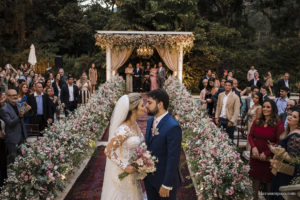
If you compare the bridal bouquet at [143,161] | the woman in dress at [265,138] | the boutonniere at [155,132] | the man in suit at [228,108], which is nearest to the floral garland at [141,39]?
the man in suit at [228,108]

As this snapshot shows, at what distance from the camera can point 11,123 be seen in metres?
4.81

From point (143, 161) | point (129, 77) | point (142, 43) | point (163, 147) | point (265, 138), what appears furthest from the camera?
point (129, 77)

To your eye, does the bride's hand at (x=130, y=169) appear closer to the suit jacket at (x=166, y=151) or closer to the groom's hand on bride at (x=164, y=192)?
the suit jacket at (x=166, y=151)

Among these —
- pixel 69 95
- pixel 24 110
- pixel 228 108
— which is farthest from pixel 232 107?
pixel 69 95

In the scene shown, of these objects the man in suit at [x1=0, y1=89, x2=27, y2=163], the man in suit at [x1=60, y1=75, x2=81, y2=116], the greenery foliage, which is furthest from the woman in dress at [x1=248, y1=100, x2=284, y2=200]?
the greenery foliage

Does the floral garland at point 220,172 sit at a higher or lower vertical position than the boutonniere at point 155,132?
lower

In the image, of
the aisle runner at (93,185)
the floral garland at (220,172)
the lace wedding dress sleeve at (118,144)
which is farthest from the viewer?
the aisle runner at (93,185)

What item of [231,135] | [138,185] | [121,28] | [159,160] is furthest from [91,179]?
[121,28]

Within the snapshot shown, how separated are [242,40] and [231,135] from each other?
18559mm

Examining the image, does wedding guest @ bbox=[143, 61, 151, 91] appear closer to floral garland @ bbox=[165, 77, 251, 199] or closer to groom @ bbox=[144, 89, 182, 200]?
floral garland @ bbox=[165, 77, 251, 199]

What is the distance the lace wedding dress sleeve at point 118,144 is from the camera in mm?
3061

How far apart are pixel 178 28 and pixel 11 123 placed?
61.0ft

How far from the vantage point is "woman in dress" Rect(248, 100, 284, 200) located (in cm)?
→ 400

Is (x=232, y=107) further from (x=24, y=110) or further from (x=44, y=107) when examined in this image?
(x=44, y=107)
